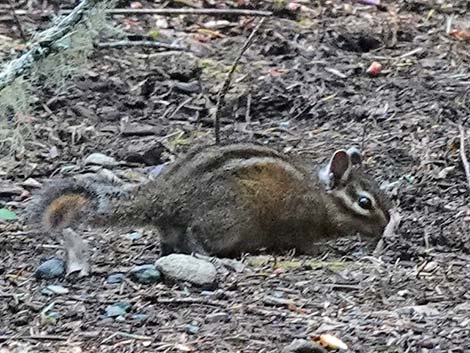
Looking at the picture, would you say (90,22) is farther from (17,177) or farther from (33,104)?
(33,104)

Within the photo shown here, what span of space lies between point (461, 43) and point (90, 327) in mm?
4998

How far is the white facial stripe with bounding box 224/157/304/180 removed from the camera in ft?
19.3

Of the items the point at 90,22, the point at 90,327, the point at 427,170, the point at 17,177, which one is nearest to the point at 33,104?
the point at 17,177

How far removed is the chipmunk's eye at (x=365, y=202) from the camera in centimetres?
625

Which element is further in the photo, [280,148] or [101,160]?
[280,148]

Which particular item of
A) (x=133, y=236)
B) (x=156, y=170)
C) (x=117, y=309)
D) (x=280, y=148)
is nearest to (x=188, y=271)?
(x=117, y=309)

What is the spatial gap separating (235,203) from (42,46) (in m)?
1.16

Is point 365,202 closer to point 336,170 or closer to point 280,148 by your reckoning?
point 336,170

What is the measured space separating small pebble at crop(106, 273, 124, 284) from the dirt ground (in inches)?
1.7

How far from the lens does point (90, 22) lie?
5.85 meters

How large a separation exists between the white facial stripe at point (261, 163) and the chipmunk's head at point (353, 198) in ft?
0.65

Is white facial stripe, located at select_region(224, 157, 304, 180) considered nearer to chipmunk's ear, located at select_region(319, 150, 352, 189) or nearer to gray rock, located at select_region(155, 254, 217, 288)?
chipmunk's ear, located at select_region(319, 150, 352, 189)

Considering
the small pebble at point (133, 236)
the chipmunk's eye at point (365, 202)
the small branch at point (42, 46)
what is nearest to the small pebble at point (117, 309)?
the small pebble at point (133, 236)

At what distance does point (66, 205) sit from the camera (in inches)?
221
